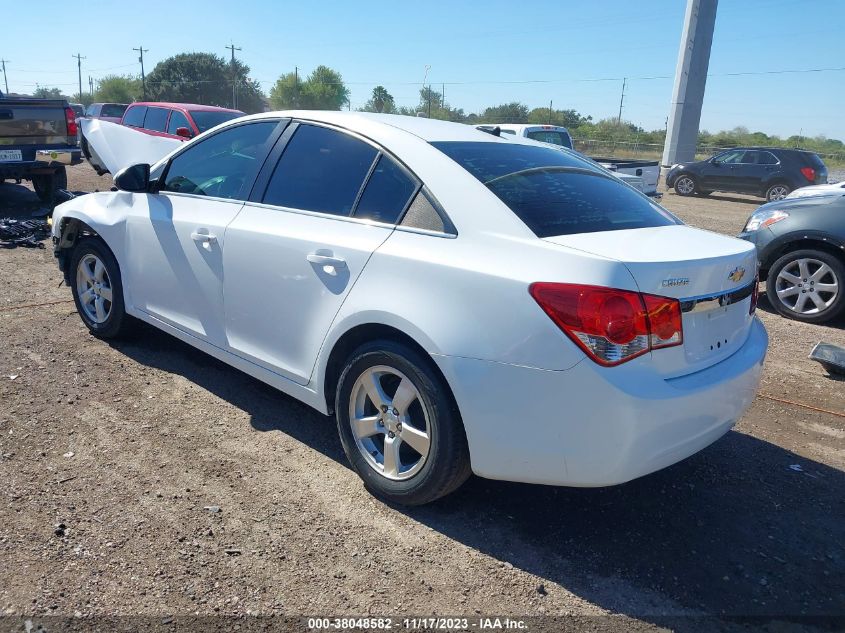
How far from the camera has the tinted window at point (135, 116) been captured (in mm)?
13508

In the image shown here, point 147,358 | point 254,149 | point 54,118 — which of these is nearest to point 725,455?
point 254,149

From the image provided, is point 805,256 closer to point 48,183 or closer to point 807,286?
point 807,286

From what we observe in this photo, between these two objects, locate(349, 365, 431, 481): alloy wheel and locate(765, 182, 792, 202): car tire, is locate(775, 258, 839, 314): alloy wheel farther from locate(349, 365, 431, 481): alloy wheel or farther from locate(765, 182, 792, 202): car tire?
locate(765, 182, 792, 202): car tire

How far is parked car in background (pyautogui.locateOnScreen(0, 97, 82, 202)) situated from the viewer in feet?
33.3

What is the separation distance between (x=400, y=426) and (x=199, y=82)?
283 ft

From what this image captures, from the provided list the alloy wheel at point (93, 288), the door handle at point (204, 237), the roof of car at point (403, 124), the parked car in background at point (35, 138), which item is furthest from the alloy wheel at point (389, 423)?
the parked car in background at point (35, 138)

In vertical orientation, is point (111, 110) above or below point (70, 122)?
above

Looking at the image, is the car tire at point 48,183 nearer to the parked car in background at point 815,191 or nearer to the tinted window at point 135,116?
the tinted window at point 135,116

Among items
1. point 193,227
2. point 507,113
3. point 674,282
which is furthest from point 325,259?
point 507,113

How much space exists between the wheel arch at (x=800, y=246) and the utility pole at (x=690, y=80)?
30.9m

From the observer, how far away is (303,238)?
3.28 metres

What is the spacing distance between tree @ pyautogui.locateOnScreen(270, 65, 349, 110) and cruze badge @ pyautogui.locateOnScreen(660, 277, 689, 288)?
8840 centimetres

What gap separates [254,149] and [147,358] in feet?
5.99

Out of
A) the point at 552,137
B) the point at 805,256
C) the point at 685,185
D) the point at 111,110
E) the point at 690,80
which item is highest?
the point at 690,80
